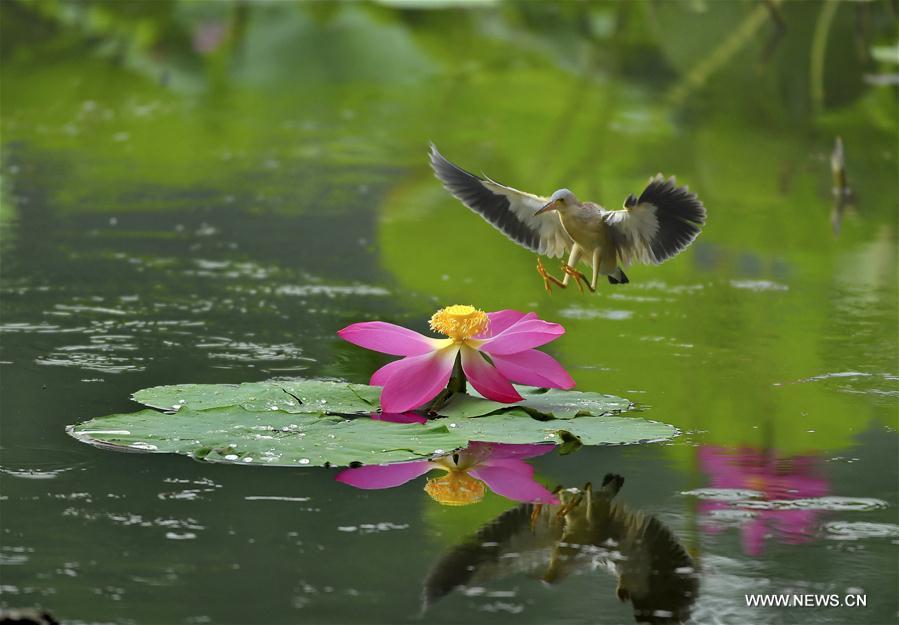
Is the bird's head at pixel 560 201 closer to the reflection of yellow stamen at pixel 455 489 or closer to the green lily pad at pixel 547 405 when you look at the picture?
the green lily pad at pixel 547 405

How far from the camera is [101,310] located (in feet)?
13.1

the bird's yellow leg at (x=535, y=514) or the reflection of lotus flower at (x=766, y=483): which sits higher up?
the reflection of lotus flower at (x=766, y=483)

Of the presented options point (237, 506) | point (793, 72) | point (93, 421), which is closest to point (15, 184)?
point (93, 421)

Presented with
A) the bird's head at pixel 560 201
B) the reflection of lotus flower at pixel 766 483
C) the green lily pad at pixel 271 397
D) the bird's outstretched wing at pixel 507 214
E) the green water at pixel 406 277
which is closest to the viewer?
the green water at pixel 406 277

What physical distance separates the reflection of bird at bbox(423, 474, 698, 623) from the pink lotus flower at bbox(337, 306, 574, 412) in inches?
18.0

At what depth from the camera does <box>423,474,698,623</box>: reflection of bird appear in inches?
81.9

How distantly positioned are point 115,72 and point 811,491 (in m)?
6.94

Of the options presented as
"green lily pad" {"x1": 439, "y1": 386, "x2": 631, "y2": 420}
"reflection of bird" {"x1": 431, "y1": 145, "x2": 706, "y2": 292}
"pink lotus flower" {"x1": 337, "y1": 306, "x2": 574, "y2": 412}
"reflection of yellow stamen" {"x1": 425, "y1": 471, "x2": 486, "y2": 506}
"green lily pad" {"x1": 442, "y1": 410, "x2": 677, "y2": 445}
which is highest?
"reflection of bird" {"x1": 431, "y1": 145, "x2": 706, "y2": 292}

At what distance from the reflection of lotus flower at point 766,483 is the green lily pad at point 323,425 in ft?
0.46

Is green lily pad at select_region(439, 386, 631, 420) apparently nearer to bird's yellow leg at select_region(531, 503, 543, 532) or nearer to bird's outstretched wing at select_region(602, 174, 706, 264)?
bird's outstretched wing at select_region(602, 174, 706, 264)

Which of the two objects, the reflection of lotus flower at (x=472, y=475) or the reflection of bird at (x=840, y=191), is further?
the reflection of bird at (x=840, y=191)

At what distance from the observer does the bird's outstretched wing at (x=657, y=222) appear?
2934 mm

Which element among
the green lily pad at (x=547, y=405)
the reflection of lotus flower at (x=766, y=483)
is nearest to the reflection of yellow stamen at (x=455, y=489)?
the green lily pad at (x=547, y=405)

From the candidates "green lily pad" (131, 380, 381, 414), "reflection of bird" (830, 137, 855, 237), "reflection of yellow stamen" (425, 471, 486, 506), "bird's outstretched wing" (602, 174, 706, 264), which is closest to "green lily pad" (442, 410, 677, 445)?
"reflection of yellow stamen" (425, 471, 486, 506)
